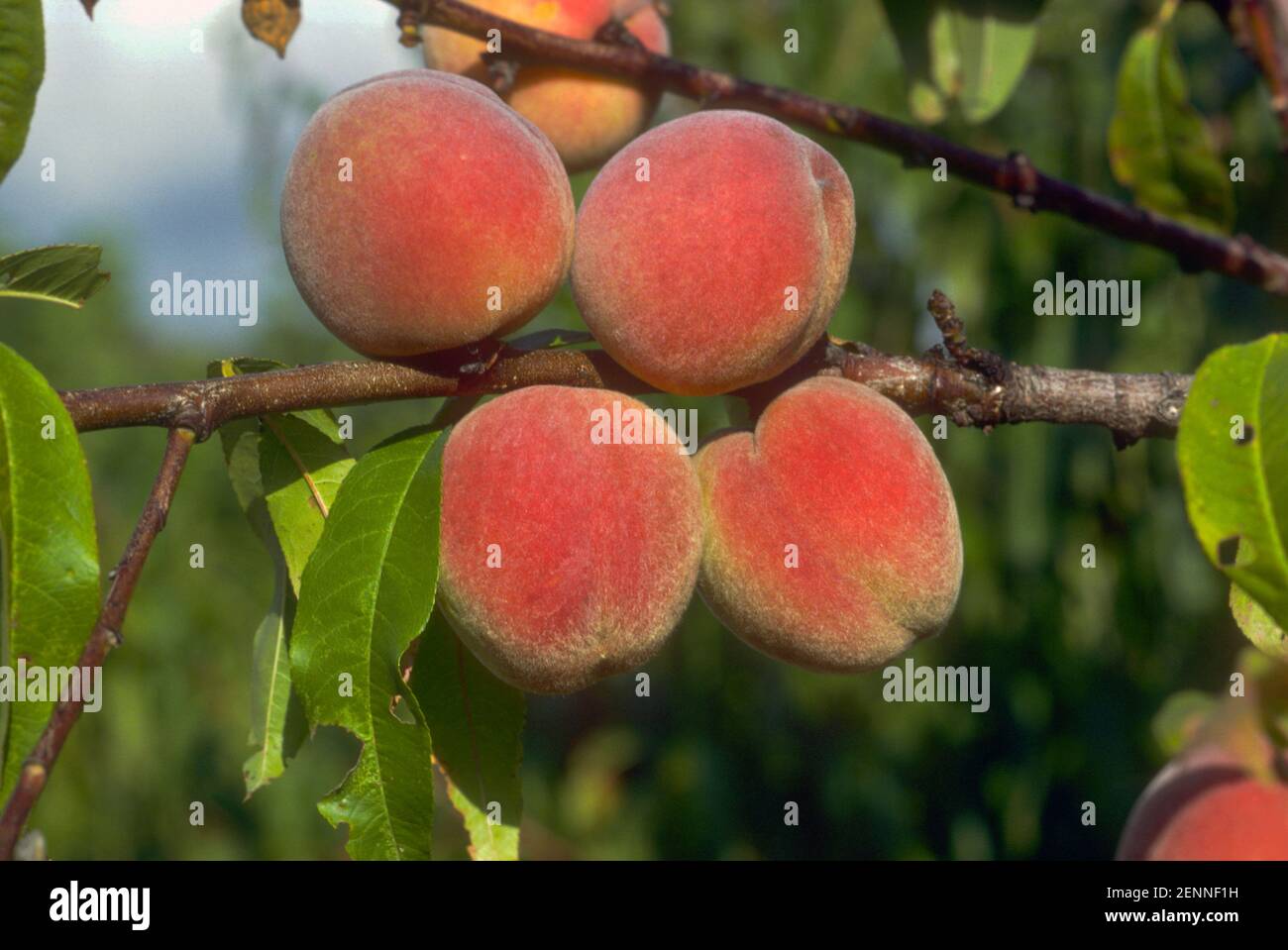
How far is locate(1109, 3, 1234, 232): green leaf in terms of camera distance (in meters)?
1.75

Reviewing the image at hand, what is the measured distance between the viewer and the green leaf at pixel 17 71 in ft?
3.61

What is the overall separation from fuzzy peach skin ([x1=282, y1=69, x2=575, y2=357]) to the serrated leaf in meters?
0.45

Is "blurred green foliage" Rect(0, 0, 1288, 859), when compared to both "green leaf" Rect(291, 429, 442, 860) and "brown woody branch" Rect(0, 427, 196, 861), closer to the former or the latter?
"green leaf" Rect(291, 429, 442, 860)

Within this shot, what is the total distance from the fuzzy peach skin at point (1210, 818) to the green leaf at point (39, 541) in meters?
1.15

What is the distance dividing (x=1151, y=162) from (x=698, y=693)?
1.87 metres

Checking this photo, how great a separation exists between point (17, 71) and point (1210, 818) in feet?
4.80

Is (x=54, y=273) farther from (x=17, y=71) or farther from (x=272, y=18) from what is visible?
(x=272, y=18)

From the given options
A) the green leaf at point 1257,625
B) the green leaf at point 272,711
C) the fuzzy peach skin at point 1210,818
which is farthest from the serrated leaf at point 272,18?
the fuzzy peach skin at point 1210,818

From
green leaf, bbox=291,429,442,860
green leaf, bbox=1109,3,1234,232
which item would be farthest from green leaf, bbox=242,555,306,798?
green leaf, bbox=1109,3,1234,232

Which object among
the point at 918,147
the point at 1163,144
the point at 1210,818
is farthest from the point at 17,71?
the point at 1163,144

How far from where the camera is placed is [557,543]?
40.8 inches
